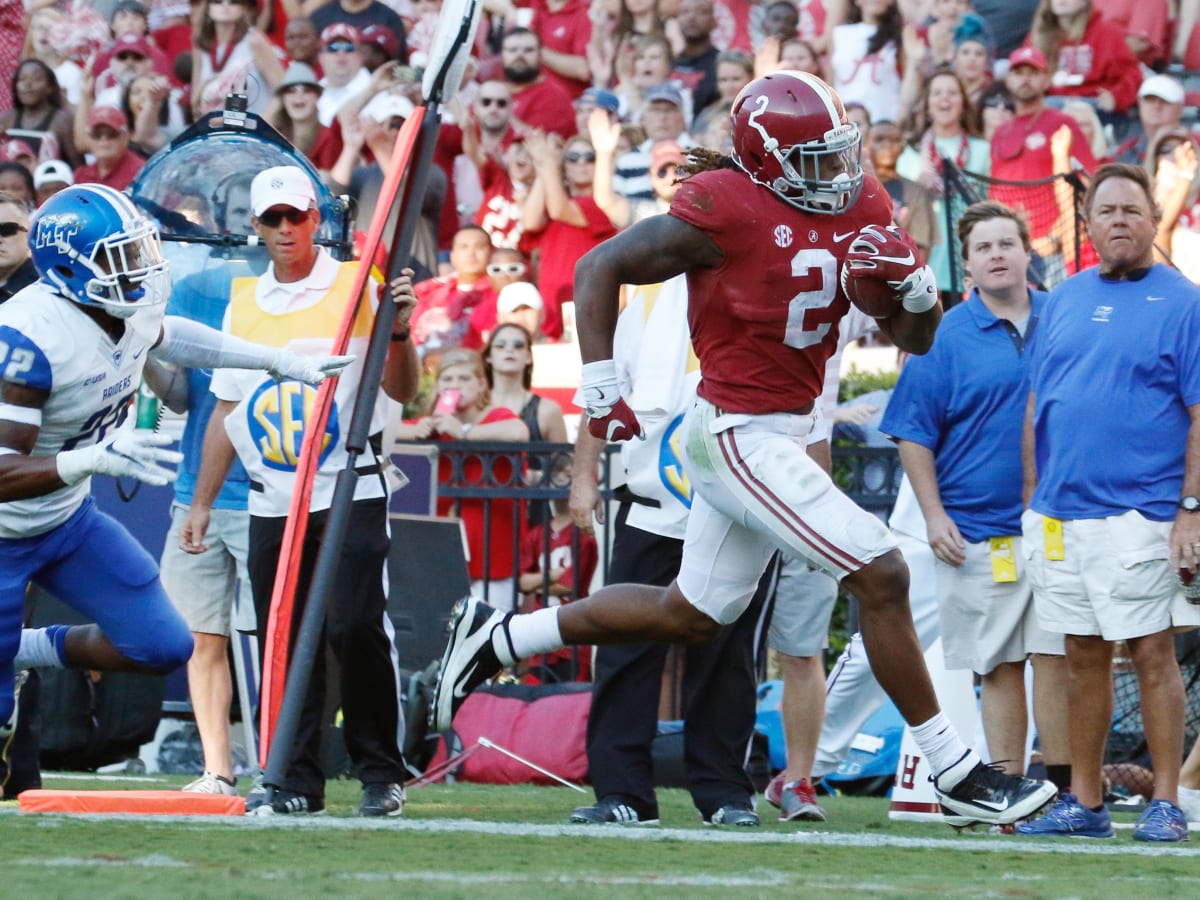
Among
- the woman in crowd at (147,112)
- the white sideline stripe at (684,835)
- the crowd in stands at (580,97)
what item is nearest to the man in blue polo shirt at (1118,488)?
the white sideline stripe at (684,835)

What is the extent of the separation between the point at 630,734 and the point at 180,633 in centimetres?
138

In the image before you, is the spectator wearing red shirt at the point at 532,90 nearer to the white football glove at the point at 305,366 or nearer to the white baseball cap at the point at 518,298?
the white baseball cap at the point at 518,298

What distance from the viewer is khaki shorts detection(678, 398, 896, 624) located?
5031mm

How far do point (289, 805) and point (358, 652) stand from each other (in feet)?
1.66

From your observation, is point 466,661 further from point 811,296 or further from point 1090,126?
point 1090,126

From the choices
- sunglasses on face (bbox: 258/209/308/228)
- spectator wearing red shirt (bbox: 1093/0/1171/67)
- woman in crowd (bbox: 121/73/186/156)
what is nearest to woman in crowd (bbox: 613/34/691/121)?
spectator wearing red shirt (bbox: 1093/0/1171/67)

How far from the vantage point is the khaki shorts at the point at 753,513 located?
503 cm

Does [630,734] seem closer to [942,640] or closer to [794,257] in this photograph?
[942,640]

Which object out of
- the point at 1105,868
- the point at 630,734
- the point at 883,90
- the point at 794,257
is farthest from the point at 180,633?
the point at 883,90

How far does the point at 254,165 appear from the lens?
8.20 m

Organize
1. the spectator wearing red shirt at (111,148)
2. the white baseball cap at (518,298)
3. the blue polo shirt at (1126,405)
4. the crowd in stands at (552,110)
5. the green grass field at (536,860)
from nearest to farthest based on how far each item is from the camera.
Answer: the green grass field at (536,860) → the blue polo shirt at (1126,405) → the crowd in stands at (552,110) → the white baseball cap at (518,298) → the spectator wearing red shirt at (111,148)

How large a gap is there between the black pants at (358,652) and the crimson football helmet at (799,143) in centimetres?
171

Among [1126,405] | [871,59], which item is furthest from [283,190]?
[871,59]

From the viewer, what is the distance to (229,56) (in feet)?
46.7
